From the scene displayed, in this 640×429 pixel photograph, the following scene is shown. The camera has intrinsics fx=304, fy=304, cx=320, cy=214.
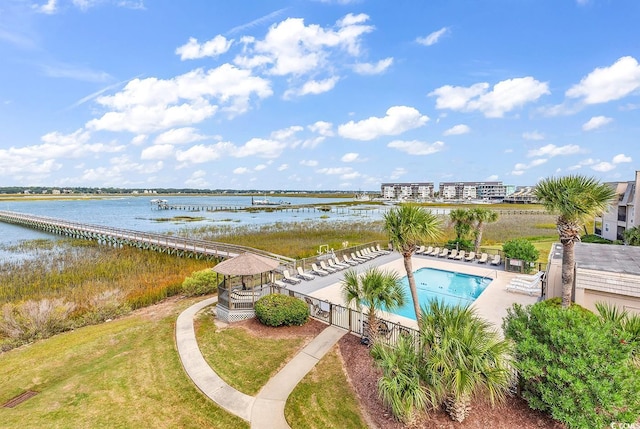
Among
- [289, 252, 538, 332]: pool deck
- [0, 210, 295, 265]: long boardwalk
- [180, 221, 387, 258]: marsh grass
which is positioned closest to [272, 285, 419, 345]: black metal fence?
[289, 252, 538, 332]: pool deck

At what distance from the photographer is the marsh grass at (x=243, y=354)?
8656 mm

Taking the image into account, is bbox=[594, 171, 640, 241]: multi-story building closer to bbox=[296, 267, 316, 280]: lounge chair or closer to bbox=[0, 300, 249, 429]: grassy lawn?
bbox=[296, 267, 316, 280]: lounge chair

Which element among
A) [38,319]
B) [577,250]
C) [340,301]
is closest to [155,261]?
[38,319]

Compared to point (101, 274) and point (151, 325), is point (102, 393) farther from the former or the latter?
point (101, 274)

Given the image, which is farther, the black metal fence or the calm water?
the calm water

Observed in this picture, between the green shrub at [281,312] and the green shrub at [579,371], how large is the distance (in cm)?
726

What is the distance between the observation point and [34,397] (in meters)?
8.12

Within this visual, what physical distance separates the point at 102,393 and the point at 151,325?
181 inches

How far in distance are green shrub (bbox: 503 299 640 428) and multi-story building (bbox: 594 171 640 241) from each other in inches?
919

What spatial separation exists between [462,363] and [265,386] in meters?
5.18

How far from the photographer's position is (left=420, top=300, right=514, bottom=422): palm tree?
596 cm

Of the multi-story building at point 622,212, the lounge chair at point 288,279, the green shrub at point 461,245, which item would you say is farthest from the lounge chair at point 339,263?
the multi-story building at point 622,212

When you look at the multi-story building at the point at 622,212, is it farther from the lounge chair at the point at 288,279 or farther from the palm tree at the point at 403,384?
the palm tree at the point at 403,384

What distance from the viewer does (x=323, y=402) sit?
753 centimetres
